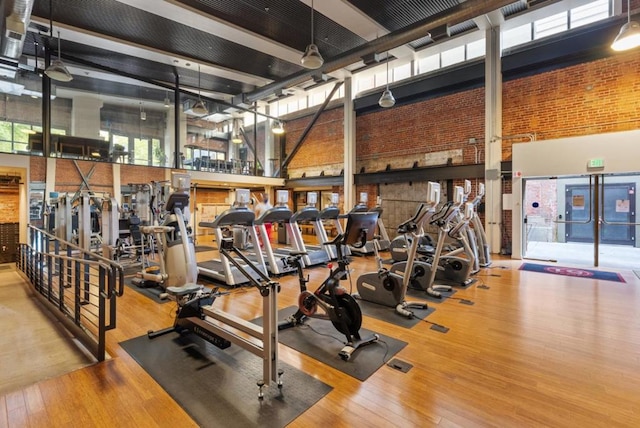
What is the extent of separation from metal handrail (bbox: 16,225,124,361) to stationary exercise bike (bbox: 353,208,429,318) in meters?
2.83

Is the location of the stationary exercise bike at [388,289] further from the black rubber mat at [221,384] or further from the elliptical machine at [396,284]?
Result: the black rubber mat at [221,384]

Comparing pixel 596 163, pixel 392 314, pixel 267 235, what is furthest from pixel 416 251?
pixel 596 163

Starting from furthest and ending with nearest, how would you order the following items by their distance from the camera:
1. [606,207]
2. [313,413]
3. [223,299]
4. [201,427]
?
[606,207] → [223,299] → [313,413] → [201,427]

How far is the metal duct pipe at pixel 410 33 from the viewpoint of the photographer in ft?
19.8

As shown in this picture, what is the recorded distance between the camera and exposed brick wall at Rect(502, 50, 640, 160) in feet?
21.2

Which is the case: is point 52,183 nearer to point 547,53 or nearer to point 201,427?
point 201,427

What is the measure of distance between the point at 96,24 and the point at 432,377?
10.2 metres

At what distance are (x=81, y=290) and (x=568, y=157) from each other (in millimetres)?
9146

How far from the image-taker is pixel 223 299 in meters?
4.39

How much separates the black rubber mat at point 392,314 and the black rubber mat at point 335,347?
0.46 metres

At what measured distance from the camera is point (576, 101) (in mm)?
7031

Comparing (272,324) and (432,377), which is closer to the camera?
(272,324)

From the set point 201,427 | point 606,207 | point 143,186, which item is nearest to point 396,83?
point 606,207

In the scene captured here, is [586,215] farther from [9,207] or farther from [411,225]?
[9,207]
